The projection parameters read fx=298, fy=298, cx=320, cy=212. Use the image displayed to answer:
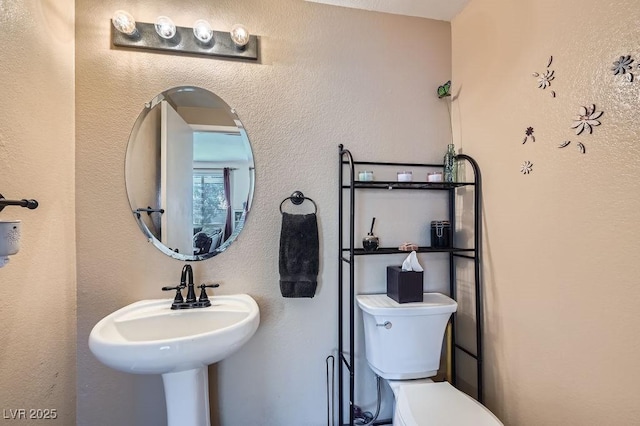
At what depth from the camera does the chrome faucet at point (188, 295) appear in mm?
1358

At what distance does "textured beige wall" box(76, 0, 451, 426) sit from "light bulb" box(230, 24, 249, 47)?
97mm

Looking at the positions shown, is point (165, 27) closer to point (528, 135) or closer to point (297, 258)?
point (297, 258)

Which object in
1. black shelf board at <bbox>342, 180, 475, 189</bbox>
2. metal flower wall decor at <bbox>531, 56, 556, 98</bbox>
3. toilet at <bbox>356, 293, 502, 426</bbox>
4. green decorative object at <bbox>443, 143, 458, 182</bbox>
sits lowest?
toilet at <bbox>356, 293, 502, 426</bbox>

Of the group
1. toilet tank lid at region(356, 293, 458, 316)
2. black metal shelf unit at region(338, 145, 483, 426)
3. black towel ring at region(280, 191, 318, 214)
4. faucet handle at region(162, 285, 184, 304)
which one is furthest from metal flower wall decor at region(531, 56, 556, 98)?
faucet handle at region(162, 285, 184, 304)

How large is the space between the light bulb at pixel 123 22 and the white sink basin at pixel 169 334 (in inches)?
49.3

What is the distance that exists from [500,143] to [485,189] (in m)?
0.23

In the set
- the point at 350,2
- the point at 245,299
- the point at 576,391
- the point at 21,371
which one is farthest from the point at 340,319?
the point at 350,2

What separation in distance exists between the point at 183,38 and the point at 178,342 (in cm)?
137

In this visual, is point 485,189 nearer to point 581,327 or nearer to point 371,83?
point 581,327

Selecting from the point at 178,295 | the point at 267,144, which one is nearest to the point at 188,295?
the point at 178,295

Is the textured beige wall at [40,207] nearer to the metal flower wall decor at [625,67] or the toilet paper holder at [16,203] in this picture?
the toilet paper holder at [16,203]

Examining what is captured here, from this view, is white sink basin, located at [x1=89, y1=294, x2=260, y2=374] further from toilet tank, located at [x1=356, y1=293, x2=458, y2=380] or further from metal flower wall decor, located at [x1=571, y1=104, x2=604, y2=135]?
metal flower wall decor, located at [x1=571, y1=104, x2=604, y2=135]

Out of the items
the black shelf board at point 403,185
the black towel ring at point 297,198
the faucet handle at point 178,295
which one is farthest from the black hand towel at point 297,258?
the faucet handle at point 178,295

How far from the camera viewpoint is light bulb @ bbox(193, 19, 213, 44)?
1416 millimetres
